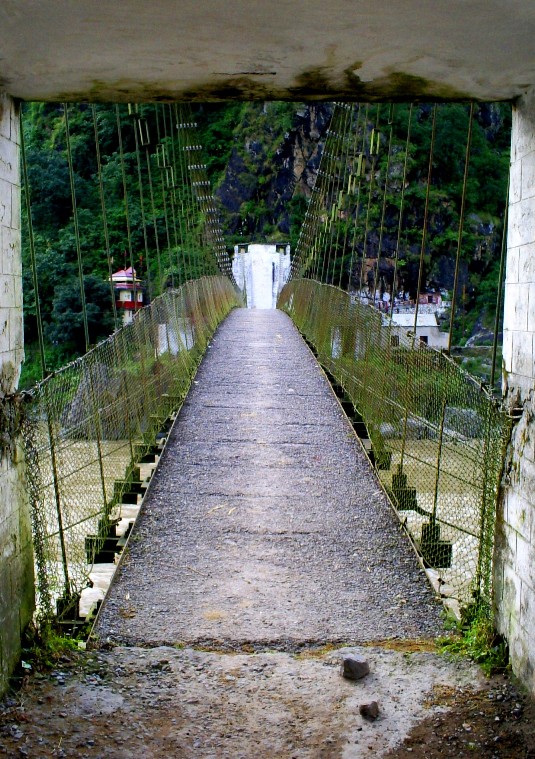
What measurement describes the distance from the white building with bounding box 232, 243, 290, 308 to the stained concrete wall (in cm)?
3424

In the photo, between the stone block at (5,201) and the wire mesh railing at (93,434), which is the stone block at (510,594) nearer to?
the wire mesh railing at (93,434)

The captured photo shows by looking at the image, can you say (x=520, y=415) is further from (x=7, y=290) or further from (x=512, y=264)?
(x=7, y=290)

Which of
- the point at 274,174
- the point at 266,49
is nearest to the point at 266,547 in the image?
the point at 266,49

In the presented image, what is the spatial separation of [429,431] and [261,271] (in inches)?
1319

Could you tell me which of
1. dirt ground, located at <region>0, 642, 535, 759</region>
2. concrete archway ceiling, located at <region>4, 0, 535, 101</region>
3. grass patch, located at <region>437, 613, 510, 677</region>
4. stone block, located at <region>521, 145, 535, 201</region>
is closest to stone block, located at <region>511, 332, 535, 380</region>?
stone block, located at <region>521, 145, 535, 201</region>

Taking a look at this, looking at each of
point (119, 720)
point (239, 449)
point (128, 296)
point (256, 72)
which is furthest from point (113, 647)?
point (128, 296)

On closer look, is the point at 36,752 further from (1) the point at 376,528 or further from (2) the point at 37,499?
(1) the point at 376,528

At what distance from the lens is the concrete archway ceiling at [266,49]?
1993 mm

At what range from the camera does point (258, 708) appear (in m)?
2.50

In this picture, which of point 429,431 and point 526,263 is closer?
point 526,263

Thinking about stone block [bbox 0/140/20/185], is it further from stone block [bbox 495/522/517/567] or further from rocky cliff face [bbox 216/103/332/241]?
rocky cliff face [bbox 216/103/332/241]

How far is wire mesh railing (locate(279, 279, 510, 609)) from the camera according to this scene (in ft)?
9.60

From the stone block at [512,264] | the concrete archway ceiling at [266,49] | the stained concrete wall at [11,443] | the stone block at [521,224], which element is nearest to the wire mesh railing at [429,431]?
the stone block at [512,264]

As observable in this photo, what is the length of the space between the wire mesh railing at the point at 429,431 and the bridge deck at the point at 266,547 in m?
0.16
